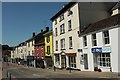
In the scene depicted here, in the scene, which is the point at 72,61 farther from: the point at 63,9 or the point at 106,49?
the point at 106,49

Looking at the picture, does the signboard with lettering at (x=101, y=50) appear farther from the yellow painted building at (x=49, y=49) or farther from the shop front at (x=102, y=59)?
the yellow painted building at (x=49, y=49)

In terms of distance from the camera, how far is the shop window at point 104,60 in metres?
28.1

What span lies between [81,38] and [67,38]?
680 centimetres

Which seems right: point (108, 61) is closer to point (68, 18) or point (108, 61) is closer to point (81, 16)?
point (81, 16)

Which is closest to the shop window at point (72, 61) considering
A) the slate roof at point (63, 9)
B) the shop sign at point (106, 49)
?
the slate roof at point (63, 9)

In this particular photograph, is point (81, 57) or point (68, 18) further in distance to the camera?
point (68, 18)

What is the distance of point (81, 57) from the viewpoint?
35344 mm

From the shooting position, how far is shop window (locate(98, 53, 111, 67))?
2808cm

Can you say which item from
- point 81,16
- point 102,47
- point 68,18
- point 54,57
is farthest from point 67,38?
point 102,47

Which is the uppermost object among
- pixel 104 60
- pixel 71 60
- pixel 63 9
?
pixel 63 9

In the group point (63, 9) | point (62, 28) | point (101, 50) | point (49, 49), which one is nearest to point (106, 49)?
point (101, 50)

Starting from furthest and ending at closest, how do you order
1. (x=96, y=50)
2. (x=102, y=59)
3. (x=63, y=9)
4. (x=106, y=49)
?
1. (x=63, y=9)
2. (x=96, y=50)
3. (x=102, y=59)
4. (x=106, y=49)

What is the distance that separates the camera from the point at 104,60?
2892 cm

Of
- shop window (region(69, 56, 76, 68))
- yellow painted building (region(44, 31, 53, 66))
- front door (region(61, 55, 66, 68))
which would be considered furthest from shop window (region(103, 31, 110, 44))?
yellow painted building (region(44, 31, 53, 66))
